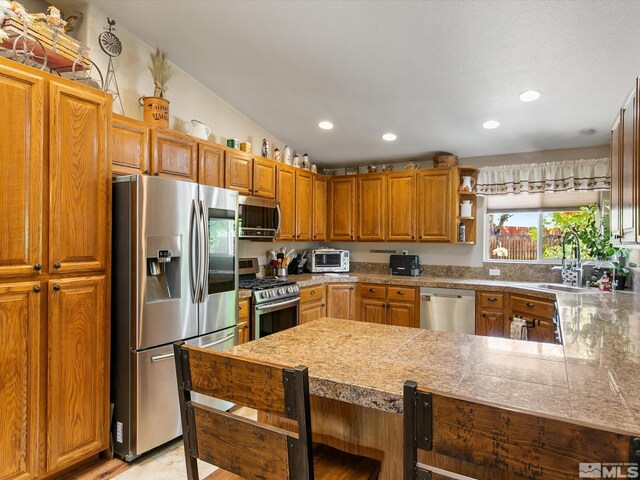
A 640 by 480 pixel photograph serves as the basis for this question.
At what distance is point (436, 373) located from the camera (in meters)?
1.21

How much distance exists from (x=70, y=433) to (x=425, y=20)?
3.30 metres

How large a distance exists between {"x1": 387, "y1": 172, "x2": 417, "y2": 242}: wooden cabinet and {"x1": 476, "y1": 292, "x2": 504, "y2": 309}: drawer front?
106 cm

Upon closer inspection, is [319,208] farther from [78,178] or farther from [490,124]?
[78,178]

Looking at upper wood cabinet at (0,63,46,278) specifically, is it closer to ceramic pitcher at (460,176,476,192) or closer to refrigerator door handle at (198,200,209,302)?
refrigerator door handle at (198,200,209,302)

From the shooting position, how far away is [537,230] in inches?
169

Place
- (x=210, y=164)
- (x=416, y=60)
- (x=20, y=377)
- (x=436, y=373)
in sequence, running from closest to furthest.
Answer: (x=436, y=373), (x=20, y=377), (x=416, y=60), (x=210, y=164)

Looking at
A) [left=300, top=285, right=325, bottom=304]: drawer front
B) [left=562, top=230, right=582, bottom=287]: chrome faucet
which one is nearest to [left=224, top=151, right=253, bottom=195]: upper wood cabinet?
[left=300, top=285, right=325, bottom=304]: drawer front

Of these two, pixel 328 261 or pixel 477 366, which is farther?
pixel 328 261

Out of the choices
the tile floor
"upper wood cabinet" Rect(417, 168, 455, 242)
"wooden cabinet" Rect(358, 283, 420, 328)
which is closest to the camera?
the tile floor

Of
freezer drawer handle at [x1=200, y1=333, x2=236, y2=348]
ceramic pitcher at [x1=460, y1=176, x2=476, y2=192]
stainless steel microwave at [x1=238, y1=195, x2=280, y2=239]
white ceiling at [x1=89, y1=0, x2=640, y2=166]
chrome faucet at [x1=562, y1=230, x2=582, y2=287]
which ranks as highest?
white ceiling at [x1=89, y1=0, x2=640, y2=166]

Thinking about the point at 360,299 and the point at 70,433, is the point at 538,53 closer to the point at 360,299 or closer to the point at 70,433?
the point at 360,299

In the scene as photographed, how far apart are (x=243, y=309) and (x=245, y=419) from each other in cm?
230

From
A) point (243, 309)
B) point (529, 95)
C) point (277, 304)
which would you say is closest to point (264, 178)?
point (277, 304)

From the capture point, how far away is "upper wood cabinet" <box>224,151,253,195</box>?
3.54m
